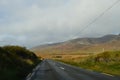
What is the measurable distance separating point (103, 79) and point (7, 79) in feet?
20.4

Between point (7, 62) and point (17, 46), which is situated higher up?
point (17, 46)

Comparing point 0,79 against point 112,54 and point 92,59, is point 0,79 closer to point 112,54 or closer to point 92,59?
point 112,54

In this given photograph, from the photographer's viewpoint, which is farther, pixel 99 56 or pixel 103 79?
pixel 99 56

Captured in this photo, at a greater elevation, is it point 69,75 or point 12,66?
point 12,66

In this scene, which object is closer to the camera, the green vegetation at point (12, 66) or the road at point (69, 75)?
the road at point (69, 75)

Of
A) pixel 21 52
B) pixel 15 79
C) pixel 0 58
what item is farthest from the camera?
pixel 21 52

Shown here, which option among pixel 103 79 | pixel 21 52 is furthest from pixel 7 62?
pixel 21 52

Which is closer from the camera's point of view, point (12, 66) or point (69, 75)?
point (69, 75)

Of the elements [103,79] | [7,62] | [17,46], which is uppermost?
[17,46]

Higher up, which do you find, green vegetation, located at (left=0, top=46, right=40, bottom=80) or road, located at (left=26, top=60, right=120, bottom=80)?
green vegetation, located at (left=0, top=46, right=40, bottom=80)

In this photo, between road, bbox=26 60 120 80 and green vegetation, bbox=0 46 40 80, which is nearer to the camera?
road, bbox=26 60 120 80

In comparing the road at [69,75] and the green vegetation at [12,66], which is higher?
the green vegetation at [12,66]

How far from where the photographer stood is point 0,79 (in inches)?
850

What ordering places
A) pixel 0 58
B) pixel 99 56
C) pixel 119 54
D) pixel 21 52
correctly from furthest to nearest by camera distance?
pixel 21 52
pixel 99 56
pixel 119 54
pixel 0 58
